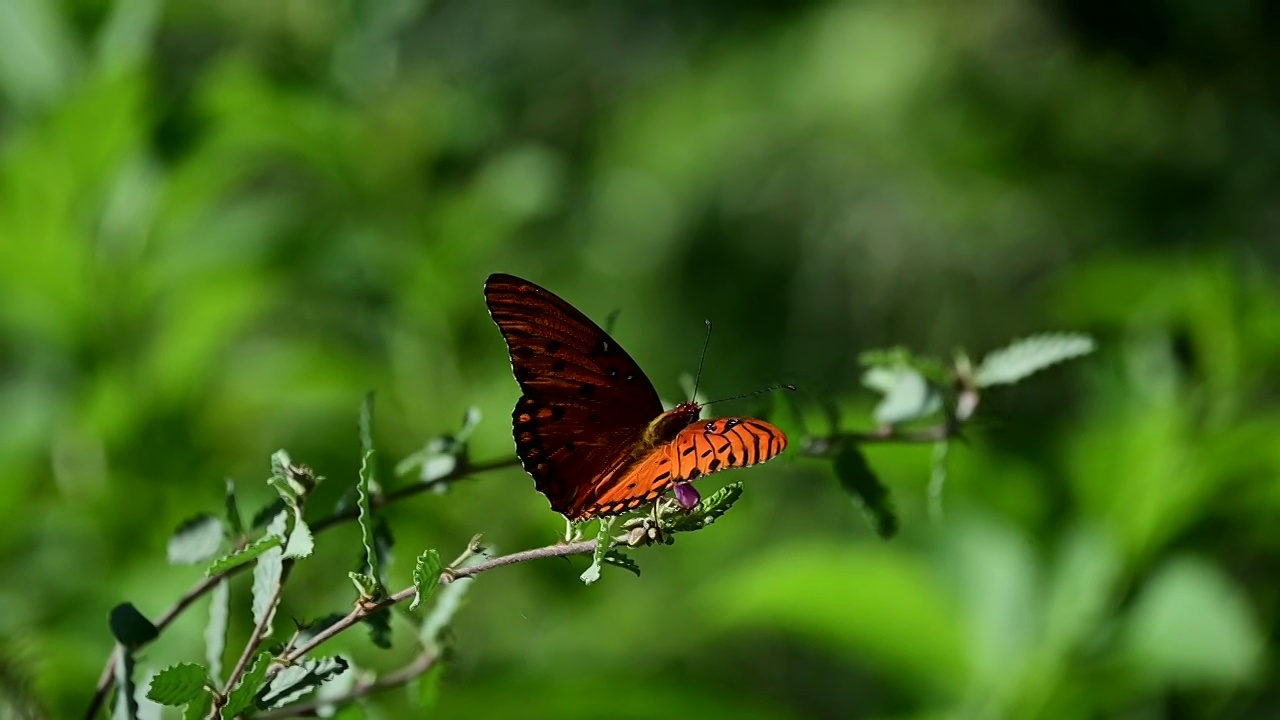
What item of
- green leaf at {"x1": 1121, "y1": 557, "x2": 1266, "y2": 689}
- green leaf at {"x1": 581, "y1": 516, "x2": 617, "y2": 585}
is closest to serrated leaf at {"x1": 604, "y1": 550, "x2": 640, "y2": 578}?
green leaf at {"x1": 581, "y1": 516, "x2": 617, "y2": 585}

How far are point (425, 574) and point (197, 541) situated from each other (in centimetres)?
18

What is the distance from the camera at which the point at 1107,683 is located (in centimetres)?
115

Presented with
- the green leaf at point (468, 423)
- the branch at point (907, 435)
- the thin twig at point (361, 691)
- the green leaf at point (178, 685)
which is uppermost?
the green leaf at point (468, 423)

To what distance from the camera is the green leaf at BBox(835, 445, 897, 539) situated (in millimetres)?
682

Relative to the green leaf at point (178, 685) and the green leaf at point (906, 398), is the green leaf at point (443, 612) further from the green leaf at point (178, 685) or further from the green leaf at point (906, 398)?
the green leaf at point (906, 398)

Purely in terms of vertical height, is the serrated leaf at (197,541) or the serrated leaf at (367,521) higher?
the serrated leaf at (197,541)

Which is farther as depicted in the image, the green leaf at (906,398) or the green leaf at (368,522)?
the green leaf at (906,398)

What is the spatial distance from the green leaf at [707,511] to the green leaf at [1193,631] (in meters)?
0.77

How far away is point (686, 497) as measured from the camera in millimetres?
579

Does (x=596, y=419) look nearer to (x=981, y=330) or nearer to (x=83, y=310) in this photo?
(x=83, y=310)

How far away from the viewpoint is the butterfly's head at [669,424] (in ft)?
2.37

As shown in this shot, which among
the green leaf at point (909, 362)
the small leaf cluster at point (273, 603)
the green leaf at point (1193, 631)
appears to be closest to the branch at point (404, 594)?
the small leaf cluster at point (273, 603)

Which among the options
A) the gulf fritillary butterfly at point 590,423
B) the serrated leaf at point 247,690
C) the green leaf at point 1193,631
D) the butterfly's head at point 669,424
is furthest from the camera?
the green leaf at point 1193,631

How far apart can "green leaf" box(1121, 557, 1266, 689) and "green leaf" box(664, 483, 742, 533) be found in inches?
30.2
